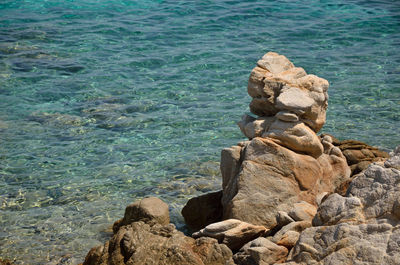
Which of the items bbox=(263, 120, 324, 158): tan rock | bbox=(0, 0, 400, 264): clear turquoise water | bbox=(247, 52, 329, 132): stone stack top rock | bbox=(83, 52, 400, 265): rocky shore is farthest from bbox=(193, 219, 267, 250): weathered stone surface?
bbox=(0, 0, 400, 264): clear turquoise water

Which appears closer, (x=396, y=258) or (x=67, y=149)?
(x=396, y=258)

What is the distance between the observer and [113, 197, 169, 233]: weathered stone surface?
8945 mm

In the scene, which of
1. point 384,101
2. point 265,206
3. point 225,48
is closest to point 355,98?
point 384,101

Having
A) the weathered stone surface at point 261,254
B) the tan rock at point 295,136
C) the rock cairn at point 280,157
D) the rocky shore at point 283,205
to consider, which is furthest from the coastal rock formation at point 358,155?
the weathered stone surface at point 261,254

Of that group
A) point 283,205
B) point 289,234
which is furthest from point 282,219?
point 283,205

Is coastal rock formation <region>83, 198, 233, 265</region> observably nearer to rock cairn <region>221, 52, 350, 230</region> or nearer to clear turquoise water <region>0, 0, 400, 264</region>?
rock cairn <region>221, 52, 350, 230</region>

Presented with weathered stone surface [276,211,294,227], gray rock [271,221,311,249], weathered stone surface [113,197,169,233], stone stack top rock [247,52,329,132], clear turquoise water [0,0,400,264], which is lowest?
clear turquoise water [0,0,400,264]

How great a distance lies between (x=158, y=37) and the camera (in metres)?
22.7

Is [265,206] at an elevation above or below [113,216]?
above

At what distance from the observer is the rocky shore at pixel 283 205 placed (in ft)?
21.6

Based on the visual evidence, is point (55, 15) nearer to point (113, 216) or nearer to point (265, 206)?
point (113, 216)

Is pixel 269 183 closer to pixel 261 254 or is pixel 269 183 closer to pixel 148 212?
pixel 148 212

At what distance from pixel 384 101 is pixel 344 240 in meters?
11.1

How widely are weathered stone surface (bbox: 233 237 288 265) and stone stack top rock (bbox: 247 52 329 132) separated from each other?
271cm
